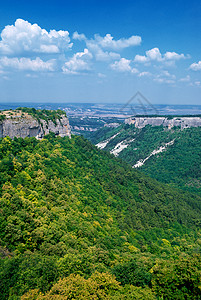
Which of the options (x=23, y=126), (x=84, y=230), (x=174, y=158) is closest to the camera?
(x=84, y=230)

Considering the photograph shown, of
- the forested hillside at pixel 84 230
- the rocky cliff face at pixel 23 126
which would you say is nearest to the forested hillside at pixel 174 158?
the forested hillside at pixel 84 230

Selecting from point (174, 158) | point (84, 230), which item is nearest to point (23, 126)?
point (84, 230)

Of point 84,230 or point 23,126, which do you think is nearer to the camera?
point 84,230

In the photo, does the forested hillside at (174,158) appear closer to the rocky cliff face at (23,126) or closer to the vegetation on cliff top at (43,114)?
the vegetation on cliff top at (43,114)

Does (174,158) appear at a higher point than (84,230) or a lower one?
lower

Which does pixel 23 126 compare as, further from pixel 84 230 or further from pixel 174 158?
pixel 174 158
